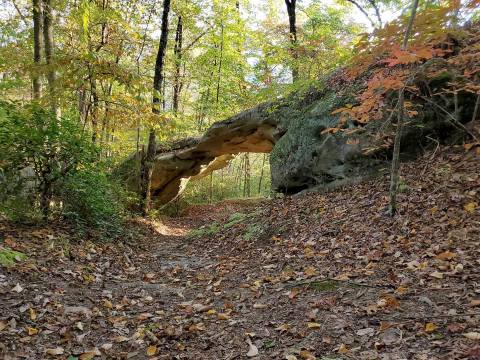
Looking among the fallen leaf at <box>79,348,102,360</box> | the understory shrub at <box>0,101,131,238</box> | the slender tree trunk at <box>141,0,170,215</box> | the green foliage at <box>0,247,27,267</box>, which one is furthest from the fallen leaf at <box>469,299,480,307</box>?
the slender tree trunk at <box>141,0,170,215</box>

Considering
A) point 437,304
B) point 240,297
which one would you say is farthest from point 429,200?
point 240,297

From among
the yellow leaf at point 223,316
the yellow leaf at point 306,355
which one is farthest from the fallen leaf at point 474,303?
the yellow leaf at point 223,316

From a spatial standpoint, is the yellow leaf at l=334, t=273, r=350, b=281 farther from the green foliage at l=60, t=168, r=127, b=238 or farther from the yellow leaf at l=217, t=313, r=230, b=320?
the green foliage at l=60, t=168, r=127, b=238

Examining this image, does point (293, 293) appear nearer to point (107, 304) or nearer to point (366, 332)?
point (366, 332)

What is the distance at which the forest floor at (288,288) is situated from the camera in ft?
10.3

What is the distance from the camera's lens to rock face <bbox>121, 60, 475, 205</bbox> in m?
7.35

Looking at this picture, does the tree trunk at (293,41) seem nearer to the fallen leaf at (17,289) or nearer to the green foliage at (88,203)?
the green foliage at (88,203)

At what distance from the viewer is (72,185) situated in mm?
6551

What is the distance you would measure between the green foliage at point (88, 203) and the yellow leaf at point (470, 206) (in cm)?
607

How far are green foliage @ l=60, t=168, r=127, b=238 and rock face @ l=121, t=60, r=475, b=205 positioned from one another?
4.74 meters

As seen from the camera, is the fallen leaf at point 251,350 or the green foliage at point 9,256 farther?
the green foliage at point 9,256

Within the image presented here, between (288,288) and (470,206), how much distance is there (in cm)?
277

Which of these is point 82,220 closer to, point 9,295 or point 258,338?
point 9,295

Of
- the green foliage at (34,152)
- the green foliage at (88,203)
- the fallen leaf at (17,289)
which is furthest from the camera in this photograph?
the green foliage at (88,203)
